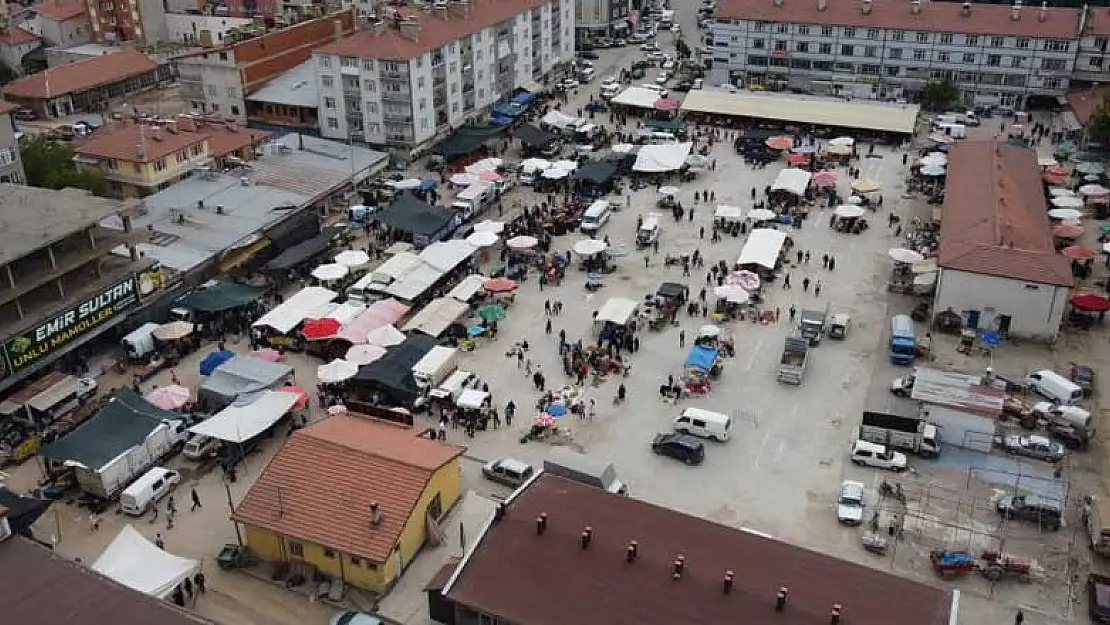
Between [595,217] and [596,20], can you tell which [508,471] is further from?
[596,20]

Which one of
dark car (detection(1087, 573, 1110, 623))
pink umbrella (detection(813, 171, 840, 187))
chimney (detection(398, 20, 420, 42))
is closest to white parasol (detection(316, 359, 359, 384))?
dark car (detection(1087, 573, 1110, 623))

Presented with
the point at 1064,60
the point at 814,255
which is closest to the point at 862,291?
the point at 814,255

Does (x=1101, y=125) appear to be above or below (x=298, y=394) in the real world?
above

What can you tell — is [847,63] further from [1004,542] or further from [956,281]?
[1004,542]

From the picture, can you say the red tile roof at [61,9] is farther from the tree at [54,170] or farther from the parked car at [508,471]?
the parked car at [508,471]

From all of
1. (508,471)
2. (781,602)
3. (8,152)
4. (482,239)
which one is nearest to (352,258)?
(482,239)
